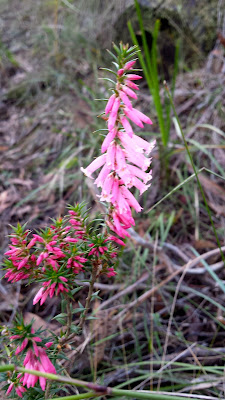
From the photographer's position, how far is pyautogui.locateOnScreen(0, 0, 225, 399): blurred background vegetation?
2400 millimetres

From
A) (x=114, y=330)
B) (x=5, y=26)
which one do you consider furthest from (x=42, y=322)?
(x=5, y=26)

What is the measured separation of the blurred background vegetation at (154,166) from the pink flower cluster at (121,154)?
0.20 m

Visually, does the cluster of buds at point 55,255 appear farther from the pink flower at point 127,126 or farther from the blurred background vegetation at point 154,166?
the pink flower at point 127,126

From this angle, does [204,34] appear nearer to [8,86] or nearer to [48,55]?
[48,55]

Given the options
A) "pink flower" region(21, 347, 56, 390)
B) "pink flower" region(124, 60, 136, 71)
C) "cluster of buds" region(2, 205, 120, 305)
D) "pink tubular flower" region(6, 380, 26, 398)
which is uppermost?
"pink flower" region(124, 60, 136, 71)

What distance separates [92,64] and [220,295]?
3353 millimetres

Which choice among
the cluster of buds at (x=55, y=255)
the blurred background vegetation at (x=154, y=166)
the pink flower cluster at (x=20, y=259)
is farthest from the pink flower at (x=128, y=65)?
the pink flower cluster at (x=20, y=259)

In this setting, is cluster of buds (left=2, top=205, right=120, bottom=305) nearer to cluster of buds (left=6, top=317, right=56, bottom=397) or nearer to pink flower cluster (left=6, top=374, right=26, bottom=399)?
cluster of buds (left=6, top=317, right=56, bottom=397)

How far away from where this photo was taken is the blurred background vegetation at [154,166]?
240 cm

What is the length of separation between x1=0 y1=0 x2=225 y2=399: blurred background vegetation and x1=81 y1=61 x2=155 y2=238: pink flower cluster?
204 mm

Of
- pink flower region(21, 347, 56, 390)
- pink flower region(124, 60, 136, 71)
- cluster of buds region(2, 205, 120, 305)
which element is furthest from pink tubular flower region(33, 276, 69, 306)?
pink flower region(124, 60, 136, 71)

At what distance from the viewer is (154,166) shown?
3561 mm

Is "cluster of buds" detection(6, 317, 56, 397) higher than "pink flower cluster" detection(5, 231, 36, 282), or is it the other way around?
"pink flower cluster" detection(5, 231, 36, 282)

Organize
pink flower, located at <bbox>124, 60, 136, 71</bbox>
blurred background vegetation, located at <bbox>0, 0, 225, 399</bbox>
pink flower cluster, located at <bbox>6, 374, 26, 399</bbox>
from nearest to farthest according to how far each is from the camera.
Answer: pink flower, located at <bbox>124, 60, 136, 71</bbox> → pink flower cluster, located at <bbox>6, 374, 26, 399</bbox> → blurred background vegetation, located at <bbox>0, 0, 225, 399</bbox>
